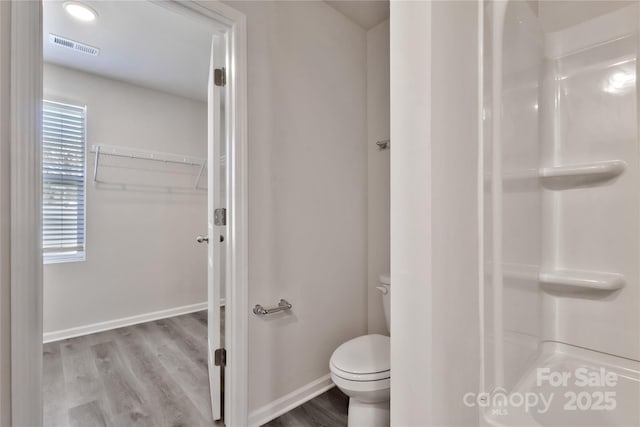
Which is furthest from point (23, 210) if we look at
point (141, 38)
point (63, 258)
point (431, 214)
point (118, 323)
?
point (118, 323)

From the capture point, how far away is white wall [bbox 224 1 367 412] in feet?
5.04

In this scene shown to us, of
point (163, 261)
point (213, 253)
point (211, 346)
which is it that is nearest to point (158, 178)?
point (163, 261)

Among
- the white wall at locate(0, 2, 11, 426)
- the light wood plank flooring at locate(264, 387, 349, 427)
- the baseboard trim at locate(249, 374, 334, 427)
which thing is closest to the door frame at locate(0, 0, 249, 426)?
the white wall at locate(0, 2, 11, 426)

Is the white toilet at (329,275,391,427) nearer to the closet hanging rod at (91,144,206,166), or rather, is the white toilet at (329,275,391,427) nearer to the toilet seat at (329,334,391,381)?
the toilet seat at (329,334,391,381)

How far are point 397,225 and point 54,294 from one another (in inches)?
125

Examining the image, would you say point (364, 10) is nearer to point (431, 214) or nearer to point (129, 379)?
point (431, 214)

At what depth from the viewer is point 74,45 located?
219 cm

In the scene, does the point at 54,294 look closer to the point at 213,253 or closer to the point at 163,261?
the point at 163,261

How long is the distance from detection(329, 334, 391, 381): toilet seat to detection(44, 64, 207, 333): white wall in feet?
7.84

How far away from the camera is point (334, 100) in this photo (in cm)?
193

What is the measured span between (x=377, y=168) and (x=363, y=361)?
1.28 m

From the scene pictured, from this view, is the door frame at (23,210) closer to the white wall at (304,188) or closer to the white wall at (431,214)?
the white wall at (304,188)

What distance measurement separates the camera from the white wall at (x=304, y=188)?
154 cm

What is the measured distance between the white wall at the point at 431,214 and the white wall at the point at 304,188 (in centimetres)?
99
